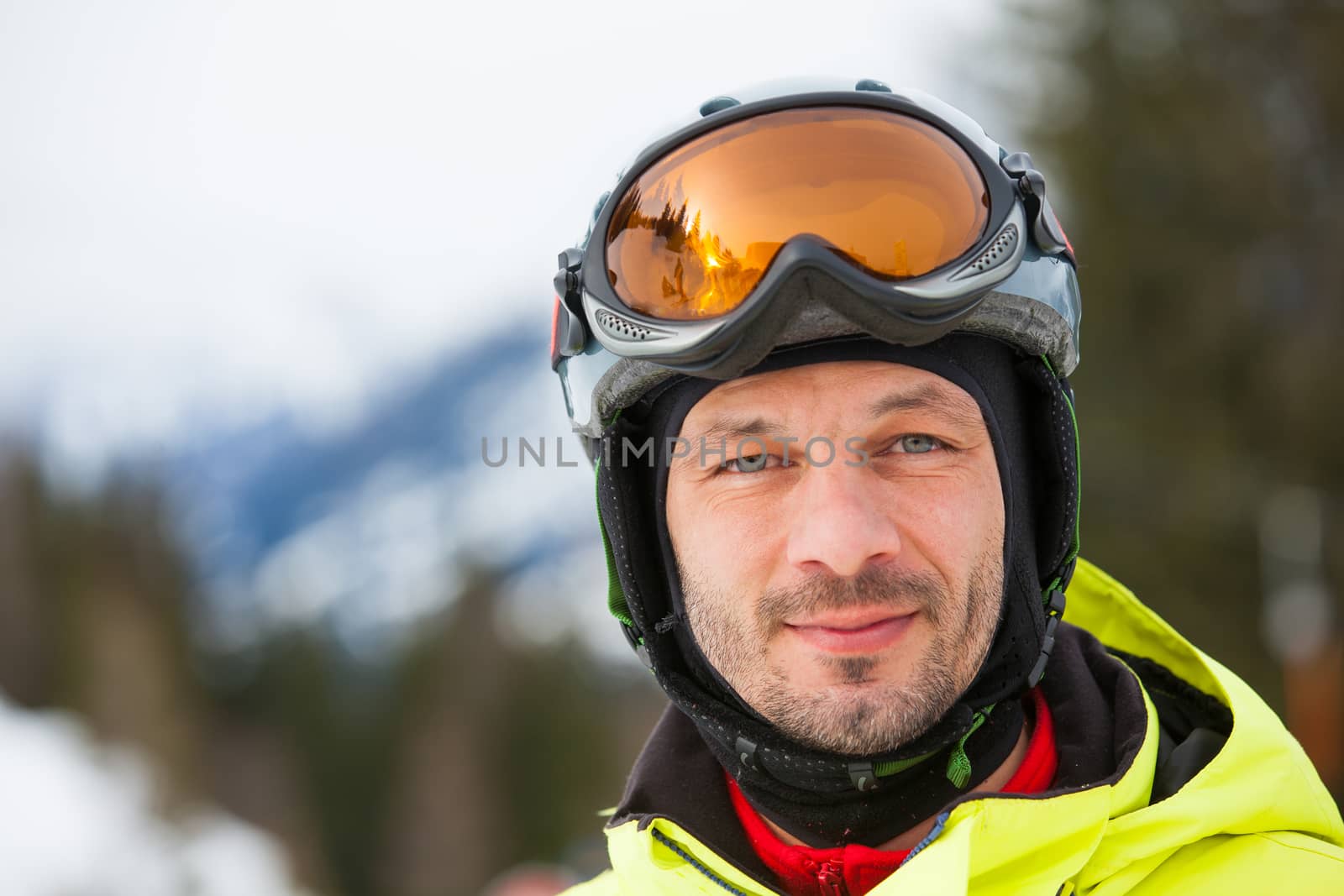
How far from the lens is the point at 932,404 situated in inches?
80.4

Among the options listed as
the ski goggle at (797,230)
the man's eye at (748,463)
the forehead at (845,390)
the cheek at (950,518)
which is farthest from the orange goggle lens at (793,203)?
the cheek at (950,518)

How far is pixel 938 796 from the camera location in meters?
2.04

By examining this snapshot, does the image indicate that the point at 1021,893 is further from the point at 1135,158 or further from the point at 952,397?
the point at 1135,158

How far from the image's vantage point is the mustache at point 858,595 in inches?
76.0

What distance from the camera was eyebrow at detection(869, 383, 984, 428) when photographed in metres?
2.01

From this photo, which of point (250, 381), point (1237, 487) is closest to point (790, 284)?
point (1237, 487)

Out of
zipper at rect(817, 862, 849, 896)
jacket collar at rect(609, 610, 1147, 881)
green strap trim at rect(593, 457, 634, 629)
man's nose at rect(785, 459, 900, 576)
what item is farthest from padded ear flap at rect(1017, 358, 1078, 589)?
green strap trim at rect(593, 457, 634, 629)

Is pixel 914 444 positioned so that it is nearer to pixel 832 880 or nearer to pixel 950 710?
pixel 950 710

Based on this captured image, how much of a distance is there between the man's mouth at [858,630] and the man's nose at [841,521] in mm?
80

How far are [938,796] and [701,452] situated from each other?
2.48ft

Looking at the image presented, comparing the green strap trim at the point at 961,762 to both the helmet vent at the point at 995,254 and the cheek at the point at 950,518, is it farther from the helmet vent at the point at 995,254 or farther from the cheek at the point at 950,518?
the helmet vent at the point at 995,254

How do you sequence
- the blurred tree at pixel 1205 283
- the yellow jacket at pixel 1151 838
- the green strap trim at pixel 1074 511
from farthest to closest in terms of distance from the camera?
the blurred tree at pixel 1205 283
the green strap trim at pixel 1074 511
the yellow jacket at pixel 1151 838

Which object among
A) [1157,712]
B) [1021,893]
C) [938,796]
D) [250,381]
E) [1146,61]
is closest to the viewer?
[1021,893]

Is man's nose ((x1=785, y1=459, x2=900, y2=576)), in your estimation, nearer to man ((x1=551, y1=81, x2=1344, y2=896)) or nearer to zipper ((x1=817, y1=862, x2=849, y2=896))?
man ((x1=551, y1=81, x2=1344, y2=896))
